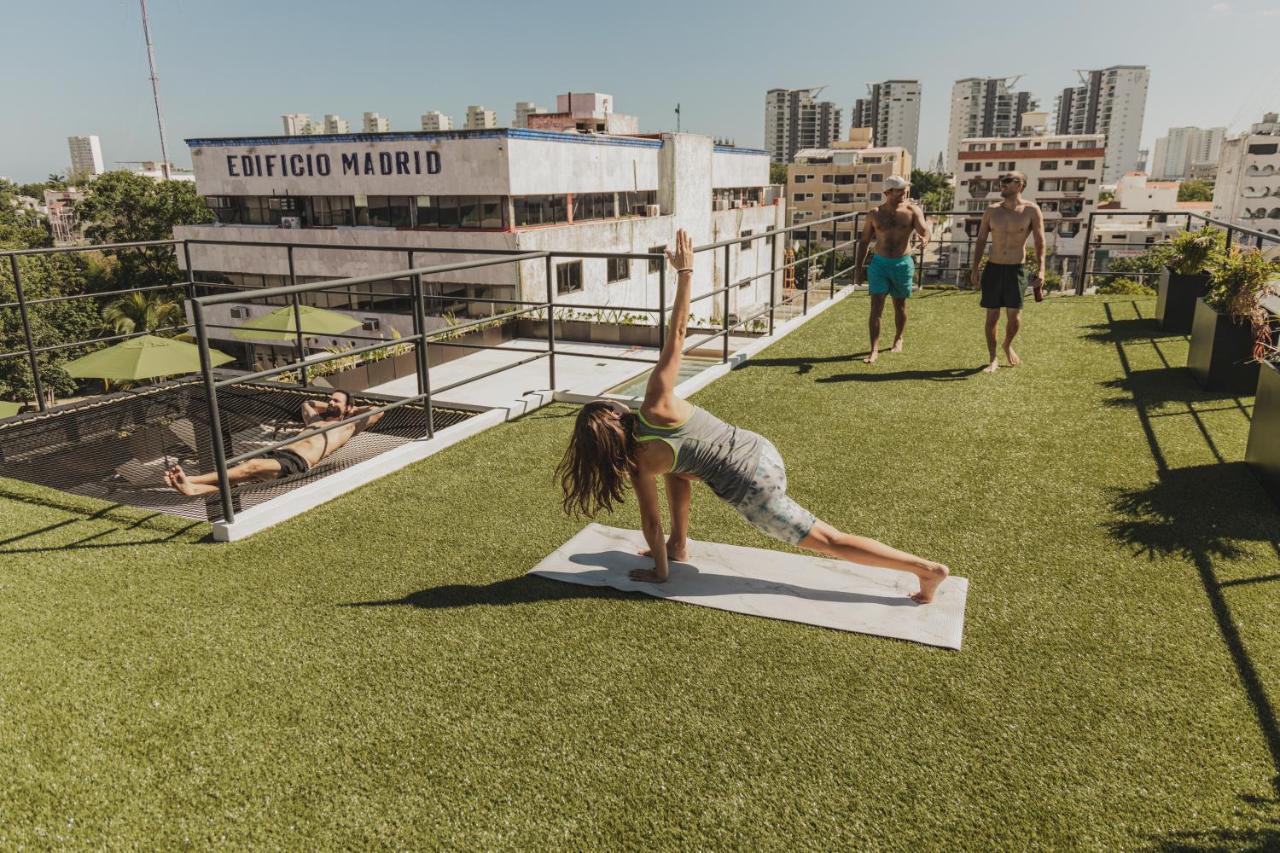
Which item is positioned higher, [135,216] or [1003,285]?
[1003,285]

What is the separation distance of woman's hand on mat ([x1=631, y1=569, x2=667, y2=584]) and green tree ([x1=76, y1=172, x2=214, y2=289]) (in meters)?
49.6

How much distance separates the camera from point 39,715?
2711 mm

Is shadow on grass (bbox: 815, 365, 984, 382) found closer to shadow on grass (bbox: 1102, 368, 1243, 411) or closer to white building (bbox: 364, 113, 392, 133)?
shadow on grass (bbox: 1102, 368, 1243, 411)

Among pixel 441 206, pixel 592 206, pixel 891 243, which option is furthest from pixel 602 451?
pixel 592 206

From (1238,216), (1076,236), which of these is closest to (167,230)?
(1076,236)

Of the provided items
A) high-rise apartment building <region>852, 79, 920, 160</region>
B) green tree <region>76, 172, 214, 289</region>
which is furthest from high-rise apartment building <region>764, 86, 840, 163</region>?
green tree <region>76, 172, 214, 289</region>

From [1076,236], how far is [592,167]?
273ft

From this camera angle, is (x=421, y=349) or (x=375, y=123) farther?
A: (x=375, y=123)

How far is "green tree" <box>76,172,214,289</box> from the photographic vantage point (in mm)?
46625

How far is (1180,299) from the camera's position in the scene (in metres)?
8.29

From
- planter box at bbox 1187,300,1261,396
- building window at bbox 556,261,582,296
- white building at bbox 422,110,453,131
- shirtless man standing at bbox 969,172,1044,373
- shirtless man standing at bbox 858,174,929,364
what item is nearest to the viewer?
planter box at bbox 1187,300,1261,396

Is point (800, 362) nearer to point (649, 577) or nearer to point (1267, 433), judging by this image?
point (1267, 433)

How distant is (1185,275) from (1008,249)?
2520 millimetres

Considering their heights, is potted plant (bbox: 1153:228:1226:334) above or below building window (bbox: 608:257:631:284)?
above
